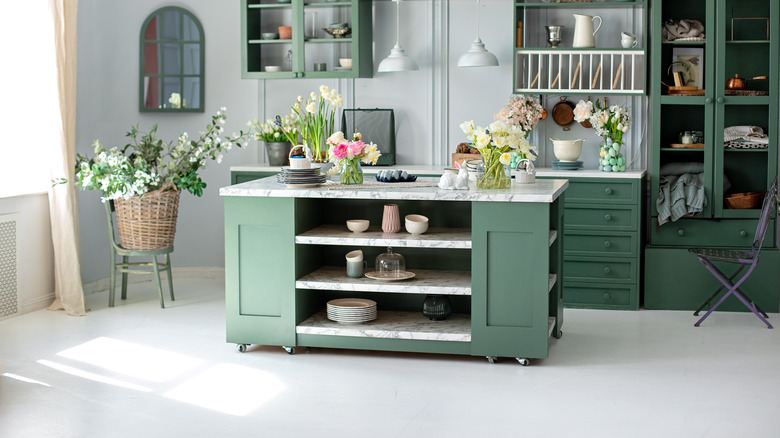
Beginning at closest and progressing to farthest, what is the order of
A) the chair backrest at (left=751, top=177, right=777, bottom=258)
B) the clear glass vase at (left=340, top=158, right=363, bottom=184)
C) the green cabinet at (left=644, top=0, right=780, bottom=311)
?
the clear glass vase at (left=340, top=158, right=363, bottom=184) < the chair backrest at (left=751, top=177, right=777, bottom=258) < the green cabinet at (left=644, top=0, right=780, bottom=311)

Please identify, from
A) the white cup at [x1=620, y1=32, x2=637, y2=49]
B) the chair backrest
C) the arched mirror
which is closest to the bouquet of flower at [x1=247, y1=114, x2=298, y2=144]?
the arched mirror

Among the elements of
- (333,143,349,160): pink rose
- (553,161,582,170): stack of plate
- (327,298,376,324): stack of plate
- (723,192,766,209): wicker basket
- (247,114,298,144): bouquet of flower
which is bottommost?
(327,298,376,324): stack of plate

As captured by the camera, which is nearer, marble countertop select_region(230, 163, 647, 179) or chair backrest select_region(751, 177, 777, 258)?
chair backrest select_region(751, 177, 777, 258)

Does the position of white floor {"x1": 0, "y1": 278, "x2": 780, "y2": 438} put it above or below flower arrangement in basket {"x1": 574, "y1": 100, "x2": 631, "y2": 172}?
below

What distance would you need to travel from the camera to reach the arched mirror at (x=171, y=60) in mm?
7266

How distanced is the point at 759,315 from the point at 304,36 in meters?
3.96

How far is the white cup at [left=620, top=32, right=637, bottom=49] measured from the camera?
6504 millimetres

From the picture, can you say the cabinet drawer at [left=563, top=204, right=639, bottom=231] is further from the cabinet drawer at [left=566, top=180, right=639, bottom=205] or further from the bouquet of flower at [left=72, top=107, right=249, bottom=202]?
the bouquet of flower at [left=72, top=107, right=249, bottom=202]

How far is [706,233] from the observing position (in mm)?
6418

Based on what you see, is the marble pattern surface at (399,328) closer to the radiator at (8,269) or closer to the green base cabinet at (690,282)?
the green base cabinet at (690,282)

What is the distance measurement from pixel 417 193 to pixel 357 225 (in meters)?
0.48

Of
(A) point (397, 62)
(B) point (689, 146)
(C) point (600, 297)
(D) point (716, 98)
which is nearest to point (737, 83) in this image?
(D) point (716, 98)

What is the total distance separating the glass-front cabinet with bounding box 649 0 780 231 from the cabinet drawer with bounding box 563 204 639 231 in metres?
0.25

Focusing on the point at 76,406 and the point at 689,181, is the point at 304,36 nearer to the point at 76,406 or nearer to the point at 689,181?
the point at 689,181
